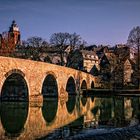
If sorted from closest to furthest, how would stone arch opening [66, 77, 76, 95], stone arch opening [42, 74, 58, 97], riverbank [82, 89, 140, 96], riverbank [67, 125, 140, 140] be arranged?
1. riverbank [67, 125, 140, 140]
2. stone arch opening [42, 74, 58, 97]
3. riverbank [82, 89, 140, 96]
4. stone arch opening [66, 77, 76, 95]

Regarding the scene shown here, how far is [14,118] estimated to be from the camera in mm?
26109

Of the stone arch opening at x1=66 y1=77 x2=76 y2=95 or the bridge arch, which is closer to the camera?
the bridge arch

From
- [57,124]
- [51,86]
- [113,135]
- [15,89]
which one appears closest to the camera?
[113,135]

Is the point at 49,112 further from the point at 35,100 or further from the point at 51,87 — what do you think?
the point at 51,87

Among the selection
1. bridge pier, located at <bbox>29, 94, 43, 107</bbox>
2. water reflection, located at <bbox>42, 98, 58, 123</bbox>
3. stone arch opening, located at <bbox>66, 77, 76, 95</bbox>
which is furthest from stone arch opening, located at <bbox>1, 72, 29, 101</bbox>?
stone arch opening, located at <bbox>66, 77, 76, 95</bbox>

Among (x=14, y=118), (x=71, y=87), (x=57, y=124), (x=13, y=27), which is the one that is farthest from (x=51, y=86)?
(x=13, y=27)

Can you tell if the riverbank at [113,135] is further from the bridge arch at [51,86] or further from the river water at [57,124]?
the bridge arch at [51,86]

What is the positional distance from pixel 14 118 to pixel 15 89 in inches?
408

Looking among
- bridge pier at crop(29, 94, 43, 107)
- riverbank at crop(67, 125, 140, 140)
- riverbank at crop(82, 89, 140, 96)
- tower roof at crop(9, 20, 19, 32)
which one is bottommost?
riverbank at crop(67, 125, 140, 140)

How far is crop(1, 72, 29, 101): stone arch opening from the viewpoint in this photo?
3350cm

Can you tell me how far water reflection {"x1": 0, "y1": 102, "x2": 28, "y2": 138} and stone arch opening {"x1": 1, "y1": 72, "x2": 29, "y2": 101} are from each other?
958 millimetres

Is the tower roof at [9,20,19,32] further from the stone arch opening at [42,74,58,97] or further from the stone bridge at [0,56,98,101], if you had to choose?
the stone arch opening at [42,74,58,97]

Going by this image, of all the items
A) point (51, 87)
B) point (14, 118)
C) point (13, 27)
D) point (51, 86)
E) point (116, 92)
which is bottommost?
point (14, 118)

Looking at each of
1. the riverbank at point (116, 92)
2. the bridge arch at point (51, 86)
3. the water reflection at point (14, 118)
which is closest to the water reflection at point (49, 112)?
the water reflection at point (14, 118)
